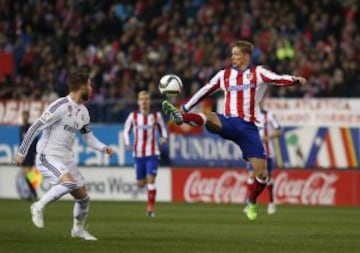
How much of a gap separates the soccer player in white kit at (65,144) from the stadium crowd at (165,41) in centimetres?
1315

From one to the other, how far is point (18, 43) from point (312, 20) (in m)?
8.48

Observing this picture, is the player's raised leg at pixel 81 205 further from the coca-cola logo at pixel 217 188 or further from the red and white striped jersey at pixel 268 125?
the coca-cola logo at pixel 217 188

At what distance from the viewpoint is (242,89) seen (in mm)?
14875

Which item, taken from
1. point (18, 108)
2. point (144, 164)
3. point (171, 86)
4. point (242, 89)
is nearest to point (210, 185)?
point (18, 108)

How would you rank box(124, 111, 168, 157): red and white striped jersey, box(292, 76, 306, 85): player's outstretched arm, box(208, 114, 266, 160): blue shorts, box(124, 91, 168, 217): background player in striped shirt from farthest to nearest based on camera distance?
box(124, 111, 168, 157): red and white striped jersey, box(124, 91, 168, 217): background player in striped shirt, box(208, 114, 266, 160): blue shorts, box(292, 76, 306, 85): player's outstretched arm

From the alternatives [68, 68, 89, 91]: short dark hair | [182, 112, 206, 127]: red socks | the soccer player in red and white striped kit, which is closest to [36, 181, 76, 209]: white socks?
[68, 68, 89, 91]: short dark hair

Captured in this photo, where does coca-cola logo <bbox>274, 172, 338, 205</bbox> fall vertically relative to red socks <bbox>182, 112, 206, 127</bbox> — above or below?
below

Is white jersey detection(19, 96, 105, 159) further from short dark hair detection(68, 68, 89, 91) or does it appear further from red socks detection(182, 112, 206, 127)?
red socks detection(182, 112, 206, 127)

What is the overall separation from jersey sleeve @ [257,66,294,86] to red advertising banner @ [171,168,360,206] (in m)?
10.3

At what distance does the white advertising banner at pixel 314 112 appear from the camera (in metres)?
25.0

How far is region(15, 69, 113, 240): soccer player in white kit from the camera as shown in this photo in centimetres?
1267

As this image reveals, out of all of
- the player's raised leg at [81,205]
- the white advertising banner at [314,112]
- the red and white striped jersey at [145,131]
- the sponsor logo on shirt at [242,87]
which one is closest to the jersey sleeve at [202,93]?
the sponsor logo on shirt at [242,87]

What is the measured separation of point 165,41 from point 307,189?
6.94 metres

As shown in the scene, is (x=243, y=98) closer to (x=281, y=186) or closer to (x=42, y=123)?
(x=42, y=123)
